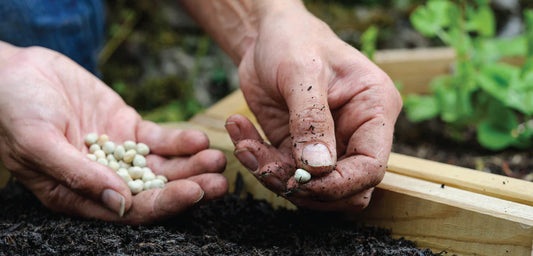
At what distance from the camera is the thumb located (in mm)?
1271

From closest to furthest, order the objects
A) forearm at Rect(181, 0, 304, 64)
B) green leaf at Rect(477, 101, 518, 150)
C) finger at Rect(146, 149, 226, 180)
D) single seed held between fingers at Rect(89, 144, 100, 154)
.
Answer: finger at Rect(146, 149, 226, 180), single seed held between fingers at Rect(89, 144, 100, 154), forearm at Rect(181, 0, 304, 64), green leaf at Rect(477, 101, 518, 150)

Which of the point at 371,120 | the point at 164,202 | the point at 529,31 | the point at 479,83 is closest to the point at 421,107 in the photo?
the point at 479,83

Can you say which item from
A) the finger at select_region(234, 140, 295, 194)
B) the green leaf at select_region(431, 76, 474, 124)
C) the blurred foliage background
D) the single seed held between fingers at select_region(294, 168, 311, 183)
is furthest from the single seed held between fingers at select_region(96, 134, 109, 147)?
the blurred foliage background

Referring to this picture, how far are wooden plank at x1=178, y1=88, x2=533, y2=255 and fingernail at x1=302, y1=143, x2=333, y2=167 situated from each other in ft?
1.01

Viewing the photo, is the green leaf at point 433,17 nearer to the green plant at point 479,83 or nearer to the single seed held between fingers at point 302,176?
the green plant at point 479,83

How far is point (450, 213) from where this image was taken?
123 cm

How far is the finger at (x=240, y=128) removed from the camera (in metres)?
1.37

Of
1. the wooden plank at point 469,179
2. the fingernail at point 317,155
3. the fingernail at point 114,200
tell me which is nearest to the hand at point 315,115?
the fingernail at point 317,155

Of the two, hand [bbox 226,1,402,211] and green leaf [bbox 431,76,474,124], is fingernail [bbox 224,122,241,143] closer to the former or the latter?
hand [bbox 226,1,402,211]

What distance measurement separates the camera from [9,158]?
140 cm

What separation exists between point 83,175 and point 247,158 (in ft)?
1.41

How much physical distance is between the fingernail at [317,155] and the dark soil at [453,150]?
1.20 metres

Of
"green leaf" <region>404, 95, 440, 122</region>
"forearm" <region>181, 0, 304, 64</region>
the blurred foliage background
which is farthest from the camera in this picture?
the blurred foliage background

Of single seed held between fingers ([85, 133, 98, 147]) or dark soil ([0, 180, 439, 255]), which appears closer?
dark soil ([0, 180, 439, 255])
